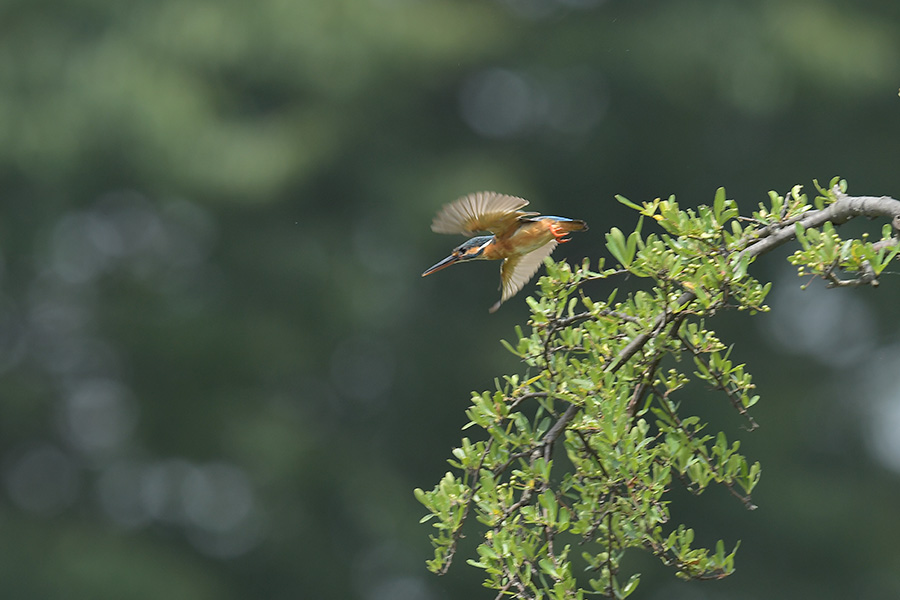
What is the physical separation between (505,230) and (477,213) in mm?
83

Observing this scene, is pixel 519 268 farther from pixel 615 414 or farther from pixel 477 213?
pixel 615 414

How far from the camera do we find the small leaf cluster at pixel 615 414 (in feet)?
3.96

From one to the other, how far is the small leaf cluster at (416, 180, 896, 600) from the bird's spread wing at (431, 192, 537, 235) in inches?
Answer: 11.9

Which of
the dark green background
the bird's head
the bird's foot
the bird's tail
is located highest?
the dark green background

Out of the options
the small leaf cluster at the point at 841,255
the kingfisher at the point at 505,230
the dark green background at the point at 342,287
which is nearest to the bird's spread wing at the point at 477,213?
the kingfisher at the point at 505,230

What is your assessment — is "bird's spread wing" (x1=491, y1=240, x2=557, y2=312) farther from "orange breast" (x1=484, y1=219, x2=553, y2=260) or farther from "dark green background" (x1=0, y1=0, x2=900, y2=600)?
"dark green background" (x1=0, y1=0, x2=900, y2=600)

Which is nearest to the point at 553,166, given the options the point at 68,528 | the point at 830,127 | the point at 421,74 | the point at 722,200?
the point at 421,74

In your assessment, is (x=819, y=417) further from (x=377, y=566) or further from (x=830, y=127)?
(x=377, y=566)

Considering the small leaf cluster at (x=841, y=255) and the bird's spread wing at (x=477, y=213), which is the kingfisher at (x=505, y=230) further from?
the small leaf cluster at (x=841, y=255)

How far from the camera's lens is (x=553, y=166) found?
6598 mm

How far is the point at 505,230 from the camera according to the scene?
1.66 metres

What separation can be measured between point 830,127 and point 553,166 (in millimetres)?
1574

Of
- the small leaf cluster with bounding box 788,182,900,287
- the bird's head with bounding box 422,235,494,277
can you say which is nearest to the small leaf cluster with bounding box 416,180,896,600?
the small leaf cluster with bounding box 788,182,900,287

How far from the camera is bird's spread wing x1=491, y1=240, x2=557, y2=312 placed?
1.72 metres
